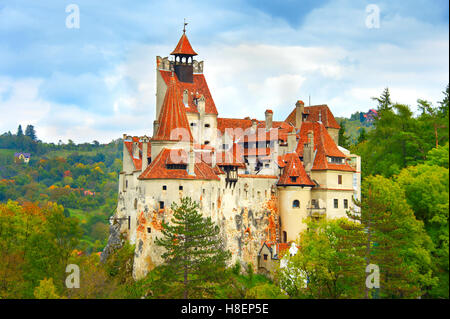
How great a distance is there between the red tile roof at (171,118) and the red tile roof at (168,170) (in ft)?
6.39

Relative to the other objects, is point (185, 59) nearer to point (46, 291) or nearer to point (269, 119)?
point (269, 119)

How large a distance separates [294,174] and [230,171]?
859 centimetres

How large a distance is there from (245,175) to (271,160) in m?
5.01

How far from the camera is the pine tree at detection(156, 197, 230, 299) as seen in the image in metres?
64.4

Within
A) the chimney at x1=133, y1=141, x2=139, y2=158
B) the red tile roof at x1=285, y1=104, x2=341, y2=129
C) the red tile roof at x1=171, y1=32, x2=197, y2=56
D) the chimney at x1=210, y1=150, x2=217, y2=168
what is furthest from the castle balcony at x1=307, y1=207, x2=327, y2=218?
Result: the red tile roof at x1=171, y1=32, x2=197, y2=56

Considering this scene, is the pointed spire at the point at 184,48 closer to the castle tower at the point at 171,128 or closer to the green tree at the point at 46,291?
the castle tower at the point at 171,128

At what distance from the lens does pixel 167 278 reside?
2537 inches

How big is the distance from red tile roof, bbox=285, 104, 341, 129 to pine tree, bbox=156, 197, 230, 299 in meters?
27.3

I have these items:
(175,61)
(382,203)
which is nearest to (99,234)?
(175,61)

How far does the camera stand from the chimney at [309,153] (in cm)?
8150

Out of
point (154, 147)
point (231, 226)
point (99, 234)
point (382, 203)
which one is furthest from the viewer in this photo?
point (99, 234)

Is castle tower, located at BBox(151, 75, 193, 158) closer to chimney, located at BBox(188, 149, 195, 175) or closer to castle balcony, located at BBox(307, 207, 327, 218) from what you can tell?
chimney, located at BBox(188, 149, 195, 175)

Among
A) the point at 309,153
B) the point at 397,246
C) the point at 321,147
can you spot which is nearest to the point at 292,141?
the point at 309,153
